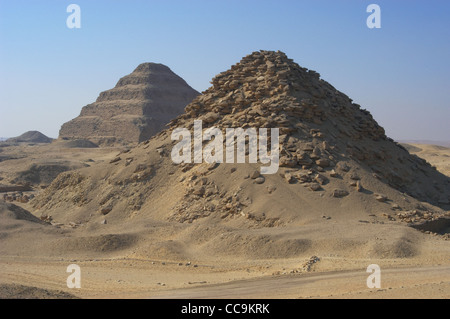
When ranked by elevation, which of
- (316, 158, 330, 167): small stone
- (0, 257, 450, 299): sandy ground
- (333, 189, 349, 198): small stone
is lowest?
(0, 257, 450, 299): sandy ground

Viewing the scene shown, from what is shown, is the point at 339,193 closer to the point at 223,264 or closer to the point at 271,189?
the point at 271,189

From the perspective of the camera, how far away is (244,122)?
15.4 meters

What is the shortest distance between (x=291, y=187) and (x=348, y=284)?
5863 mm

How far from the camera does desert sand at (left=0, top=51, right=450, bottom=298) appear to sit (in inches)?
320

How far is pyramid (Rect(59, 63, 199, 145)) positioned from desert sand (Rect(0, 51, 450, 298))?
1753 inches

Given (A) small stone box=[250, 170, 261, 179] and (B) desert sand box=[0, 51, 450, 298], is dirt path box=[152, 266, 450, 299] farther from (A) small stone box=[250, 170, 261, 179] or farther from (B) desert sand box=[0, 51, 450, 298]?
(A) small stone box=[250, 170, 261, 179]

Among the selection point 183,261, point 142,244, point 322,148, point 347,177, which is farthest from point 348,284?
point 322,148

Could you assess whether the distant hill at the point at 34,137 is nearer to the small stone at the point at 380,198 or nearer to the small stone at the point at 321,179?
the small stone at the point at 321,179

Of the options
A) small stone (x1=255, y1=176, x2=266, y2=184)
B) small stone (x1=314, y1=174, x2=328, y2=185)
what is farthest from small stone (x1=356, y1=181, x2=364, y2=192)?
small stone (x1=255, y1=176, x2=266, y2=184)

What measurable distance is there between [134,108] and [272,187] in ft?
188

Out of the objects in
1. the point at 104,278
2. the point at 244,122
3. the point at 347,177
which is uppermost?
the point at 244,122

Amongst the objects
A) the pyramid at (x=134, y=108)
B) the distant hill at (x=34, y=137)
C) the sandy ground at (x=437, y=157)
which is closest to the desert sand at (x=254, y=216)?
the sandy ground at (x=437, y=157)

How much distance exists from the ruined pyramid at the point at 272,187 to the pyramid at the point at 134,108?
44.0m
